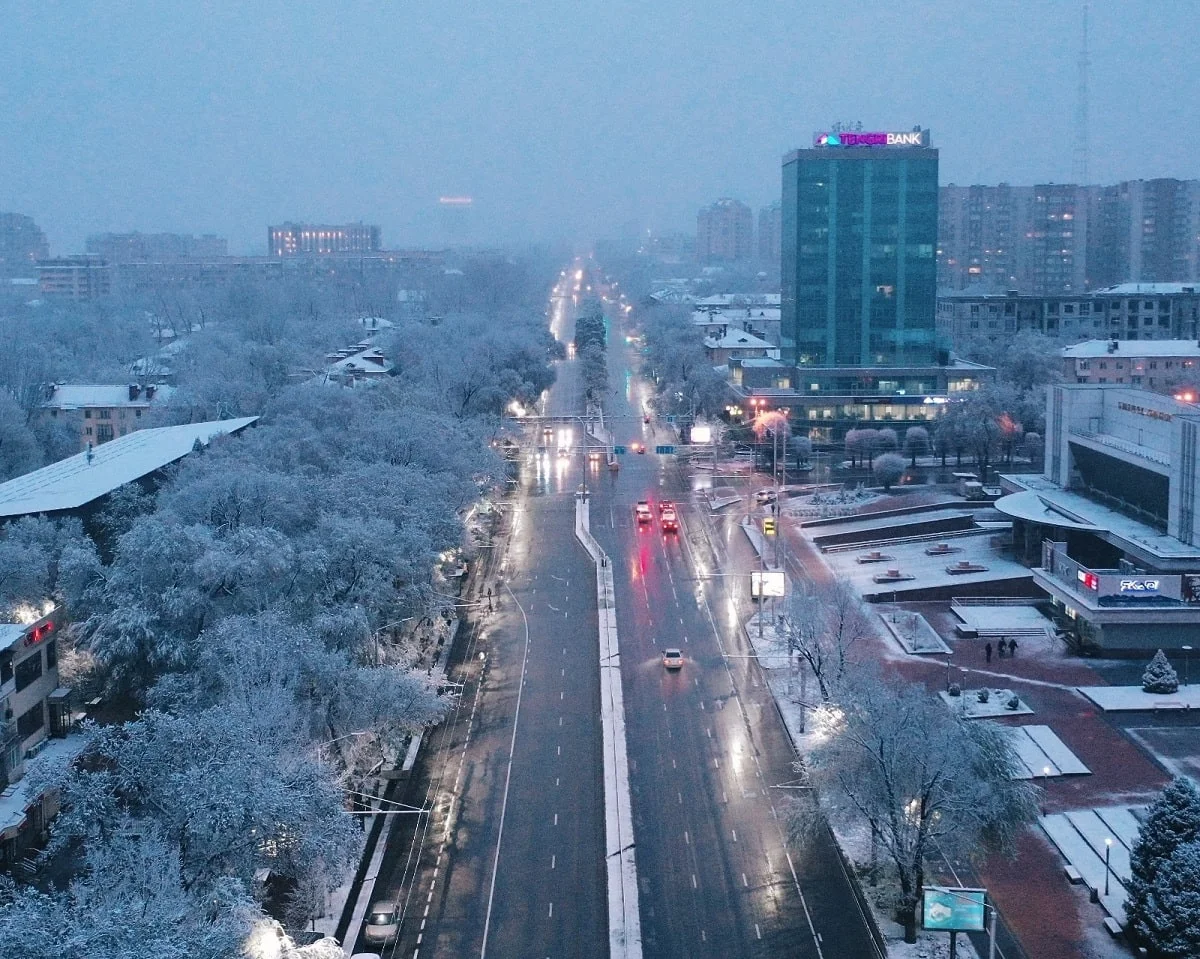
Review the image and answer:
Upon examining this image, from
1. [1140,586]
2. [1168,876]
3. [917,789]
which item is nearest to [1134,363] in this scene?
[1140,586]

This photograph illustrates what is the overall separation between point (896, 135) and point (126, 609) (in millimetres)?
46391

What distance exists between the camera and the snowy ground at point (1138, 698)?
81.3ft

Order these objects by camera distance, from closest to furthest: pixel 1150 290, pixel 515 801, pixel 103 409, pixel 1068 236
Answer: pixel 515 801 < pixel 103 409 < pixel 1150 290 < pixel 1068 236

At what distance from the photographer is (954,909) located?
1599cm

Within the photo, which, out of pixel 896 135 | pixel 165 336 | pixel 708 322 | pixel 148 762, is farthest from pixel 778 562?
pixel 165 336

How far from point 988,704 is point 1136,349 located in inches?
1676

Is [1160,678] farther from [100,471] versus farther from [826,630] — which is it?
[100,471]

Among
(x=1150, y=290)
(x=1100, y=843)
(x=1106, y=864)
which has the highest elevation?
(x=1150, y=290)

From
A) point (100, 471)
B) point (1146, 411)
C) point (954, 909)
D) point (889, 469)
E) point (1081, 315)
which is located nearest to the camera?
point (954, 909)

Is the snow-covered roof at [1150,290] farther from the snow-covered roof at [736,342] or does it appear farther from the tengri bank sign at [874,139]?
the tengri bank sign at [874,139]

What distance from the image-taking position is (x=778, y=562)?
34344 mm

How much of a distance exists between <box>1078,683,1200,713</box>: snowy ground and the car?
14469 mm

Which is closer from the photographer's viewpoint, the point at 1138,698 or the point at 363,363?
the point at 1138,698

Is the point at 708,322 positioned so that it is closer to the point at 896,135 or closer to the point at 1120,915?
the point at 896,135
